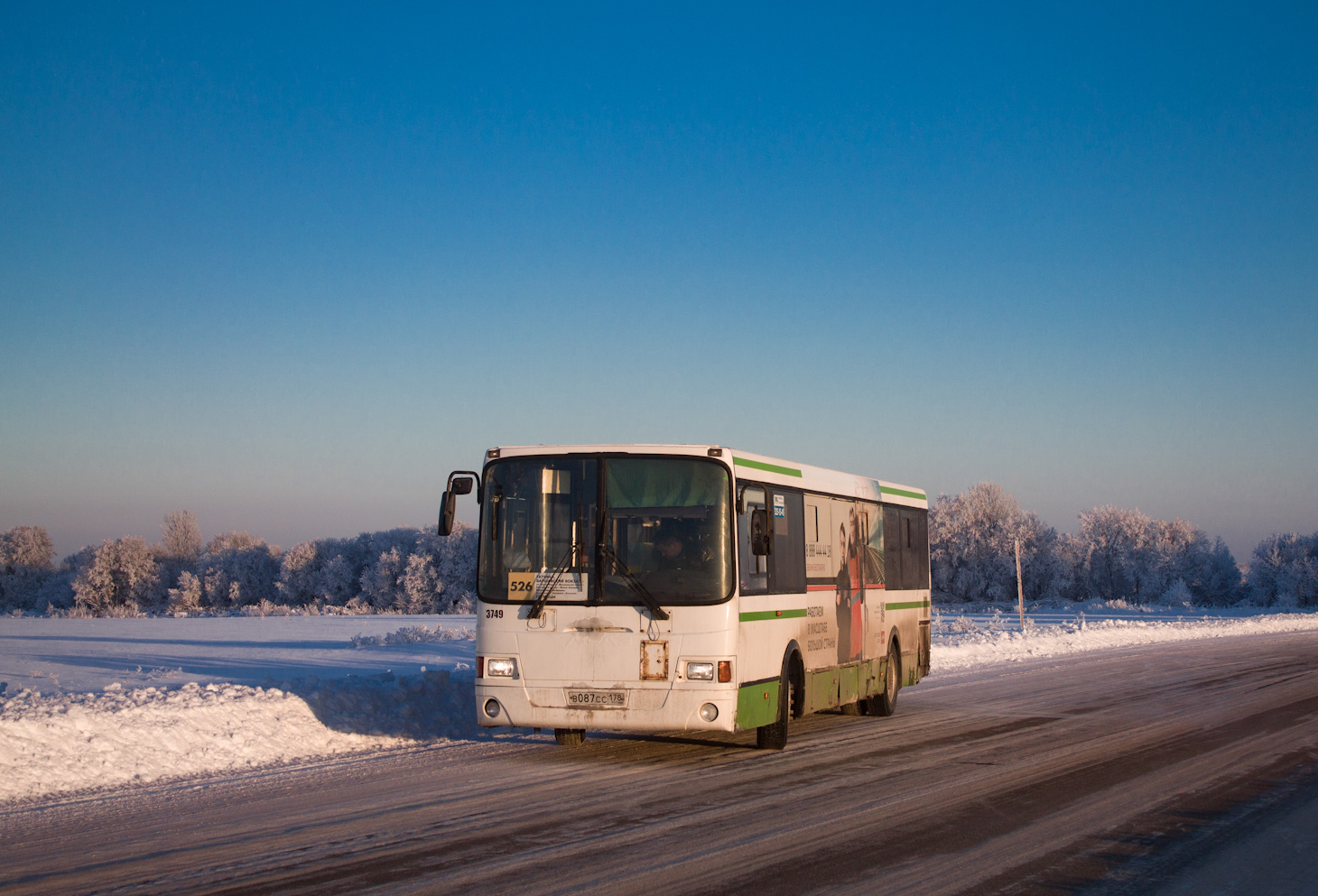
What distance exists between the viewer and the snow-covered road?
22.9ft

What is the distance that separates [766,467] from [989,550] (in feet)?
299

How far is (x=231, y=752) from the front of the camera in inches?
490

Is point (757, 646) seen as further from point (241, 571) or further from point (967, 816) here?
point (241, 571)

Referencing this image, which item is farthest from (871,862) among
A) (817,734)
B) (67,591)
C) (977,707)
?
(67,591)

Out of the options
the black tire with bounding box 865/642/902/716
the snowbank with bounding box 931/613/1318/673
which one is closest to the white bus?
the black tire with bounding box 865/642/902/716

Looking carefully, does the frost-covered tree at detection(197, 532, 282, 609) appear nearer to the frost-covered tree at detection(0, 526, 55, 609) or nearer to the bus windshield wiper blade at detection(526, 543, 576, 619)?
the frost-covered tree at detection(0, 526, 55, 609)

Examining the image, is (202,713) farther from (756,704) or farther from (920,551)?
(920,551)

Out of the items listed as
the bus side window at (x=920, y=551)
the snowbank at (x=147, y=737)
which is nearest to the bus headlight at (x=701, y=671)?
the snowbank at (x=147, y=737)

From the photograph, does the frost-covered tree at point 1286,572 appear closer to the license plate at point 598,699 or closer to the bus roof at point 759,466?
the bus roof at point 759,466

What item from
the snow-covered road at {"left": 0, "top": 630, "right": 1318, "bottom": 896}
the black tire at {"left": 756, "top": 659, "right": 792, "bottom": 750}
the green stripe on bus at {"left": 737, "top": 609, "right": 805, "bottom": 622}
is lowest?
the snow-covered road at {"left": 0, "top": 630, "right": 1318, "bottom": 896}

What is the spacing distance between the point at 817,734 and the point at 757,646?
312 cm

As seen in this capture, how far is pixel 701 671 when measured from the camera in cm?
1141

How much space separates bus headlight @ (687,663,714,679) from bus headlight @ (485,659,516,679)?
6.22 feet

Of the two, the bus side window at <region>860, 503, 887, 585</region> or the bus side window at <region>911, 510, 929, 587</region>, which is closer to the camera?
the bus side window at <region>860, 503, 887, 585</region>
